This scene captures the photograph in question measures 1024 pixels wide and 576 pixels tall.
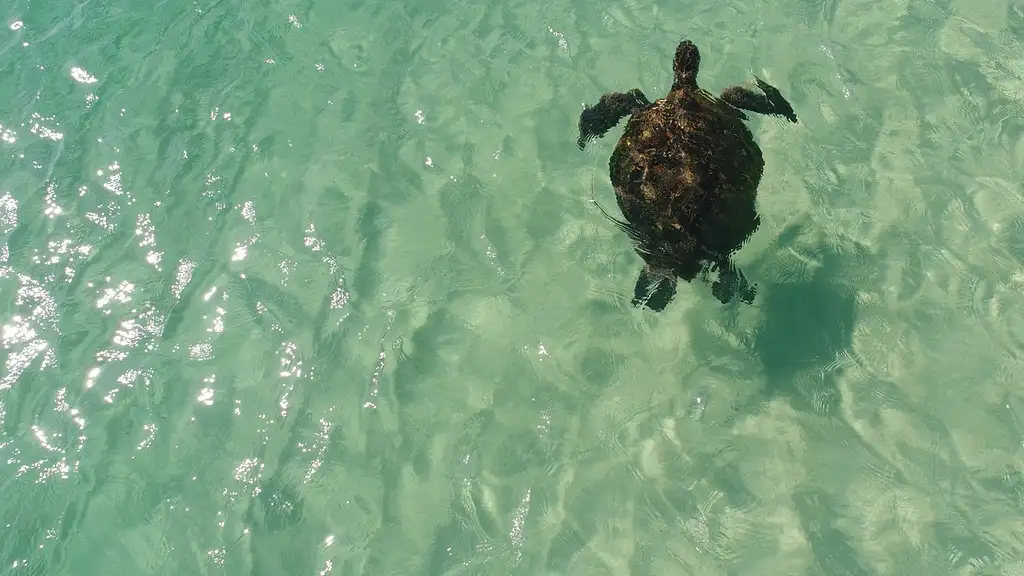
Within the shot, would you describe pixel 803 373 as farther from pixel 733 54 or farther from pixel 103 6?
pixel 103 6

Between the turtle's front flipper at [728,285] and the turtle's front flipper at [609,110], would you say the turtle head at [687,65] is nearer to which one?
the turtle's front flipper at [609,110]

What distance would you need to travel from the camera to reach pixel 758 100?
618cm

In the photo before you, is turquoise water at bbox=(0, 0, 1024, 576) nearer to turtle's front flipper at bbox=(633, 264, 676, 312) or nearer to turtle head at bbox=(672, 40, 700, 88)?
turtle's front flipper at bbox=(633, 264, 676, 312)

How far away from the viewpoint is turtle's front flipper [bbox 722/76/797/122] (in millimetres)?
6156

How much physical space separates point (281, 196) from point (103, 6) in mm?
4437

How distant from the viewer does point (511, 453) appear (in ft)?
17.6

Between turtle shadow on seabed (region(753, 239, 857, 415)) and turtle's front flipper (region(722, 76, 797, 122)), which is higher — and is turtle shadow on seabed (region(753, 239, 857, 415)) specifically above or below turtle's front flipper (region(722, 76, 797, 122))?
below

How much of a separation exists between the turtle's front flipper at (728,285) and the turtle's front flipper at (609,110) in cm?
178

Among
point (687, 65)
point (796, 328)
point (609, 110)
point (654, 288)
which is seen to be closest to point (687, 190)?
point (654, 288)

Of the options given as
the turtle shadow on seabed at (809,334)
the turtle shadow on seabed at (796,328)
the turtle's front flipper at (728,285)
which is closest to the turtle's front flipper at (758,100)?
the turtle shadow on seabed at (796,328)

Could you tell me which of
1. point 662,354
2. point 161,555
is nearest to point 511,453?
point 662,354

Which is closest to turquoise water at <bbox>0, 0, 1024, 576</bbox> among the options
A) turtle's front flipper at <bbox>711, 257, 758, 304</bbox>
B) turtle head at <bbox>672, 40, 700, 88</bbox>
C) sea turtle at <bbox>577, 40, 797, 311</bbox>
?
turtle's front flipper at <bbox>711, 257, 758, 304</bbox>

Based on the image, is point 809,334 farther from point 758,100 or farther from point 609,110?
point 609,110

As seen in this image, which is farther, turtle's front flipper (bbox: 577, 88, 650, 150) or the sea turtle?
turtle's front flipper (bbox: 577, 88, 650, 150)
